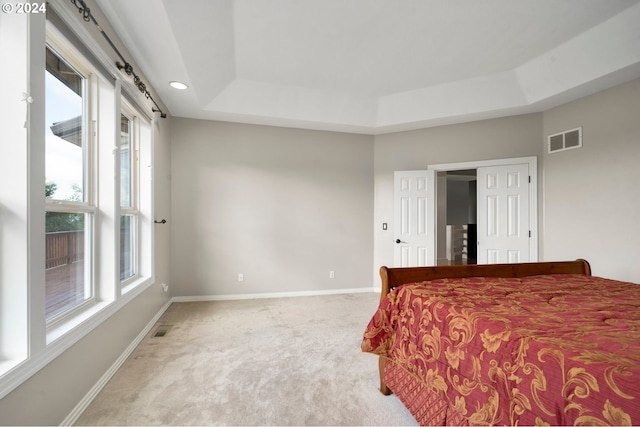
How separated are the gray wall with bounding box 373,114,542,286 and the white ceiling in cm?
21

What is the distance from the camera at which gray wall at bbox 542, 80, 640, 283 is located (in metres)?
2.73

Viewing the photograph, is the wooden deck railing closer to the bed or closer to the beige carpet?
the beige carpet

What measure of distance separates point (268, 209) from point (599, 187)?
406cm

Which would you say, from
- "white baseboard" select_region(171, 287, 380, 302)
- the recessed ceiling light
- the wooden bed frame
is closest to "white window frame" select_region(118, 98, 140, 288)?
the recessed ceiling light

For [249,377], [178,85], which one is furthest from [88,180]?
[249,377]

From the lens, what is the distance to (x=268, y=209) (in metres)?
4.05

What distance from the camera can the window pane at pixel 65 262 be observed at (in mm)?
1573

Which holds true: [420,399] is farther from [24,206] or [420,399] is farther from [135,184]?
[135,184]

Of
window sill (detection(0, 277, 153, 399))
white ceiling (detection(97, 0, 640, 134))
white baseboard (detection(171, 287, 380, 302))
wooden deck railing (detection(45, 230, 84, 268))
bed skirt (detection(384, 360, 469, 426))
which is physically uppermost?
white ceiling (detection(97, 0, 640, 134))

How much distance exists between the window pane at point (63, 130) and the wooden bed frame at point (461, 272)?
2.11 meters

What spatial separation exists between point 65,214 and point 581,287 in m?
3.38

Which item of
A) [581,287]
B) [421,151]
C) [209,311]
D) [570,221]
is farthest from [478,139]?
[209,311]

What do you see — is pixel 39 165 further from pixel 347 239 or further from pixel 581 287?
pixel 347 239

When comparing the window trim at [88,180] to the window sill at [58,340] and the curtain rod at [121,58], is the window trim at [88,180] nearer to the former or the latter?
the window sill at [58,340]
